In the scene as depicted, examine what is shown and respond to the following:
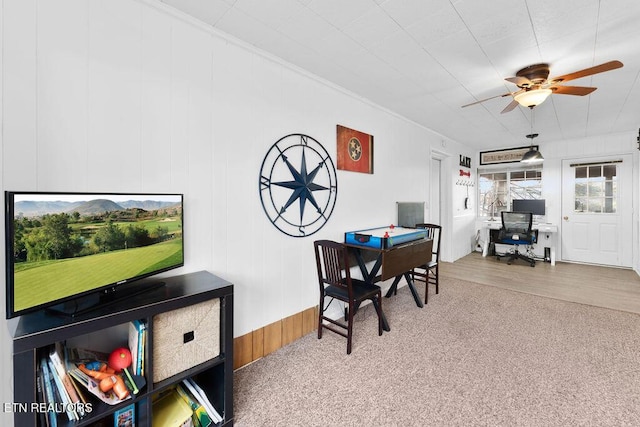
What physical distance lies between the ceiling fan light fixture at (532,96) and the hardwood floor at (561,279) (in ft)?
7.98

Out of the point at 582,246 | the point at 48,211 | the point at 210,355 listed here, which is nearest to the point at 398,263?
the point at 210,355

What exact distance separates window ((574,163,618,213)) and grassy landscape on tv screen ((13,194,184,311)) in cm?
693

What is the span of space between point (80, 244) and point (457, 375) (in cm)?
240

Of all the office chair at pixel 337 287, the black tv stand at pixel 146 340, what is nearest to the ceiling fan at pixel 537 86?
the office chair at pixel 337 287

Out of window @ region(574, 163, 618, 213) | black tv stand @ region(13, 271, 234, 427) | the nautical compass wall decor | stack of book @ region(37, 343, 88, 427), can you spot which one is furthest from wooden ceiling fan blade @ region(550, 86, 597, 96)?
window @ region(574, 163, 618, 213)

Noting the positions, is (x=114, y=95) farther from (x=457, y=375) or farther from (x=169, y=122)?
(x=457, y=375)

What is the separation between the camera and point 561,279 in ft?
14.1

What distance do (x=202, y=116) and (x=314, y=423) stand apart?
6.56 feet

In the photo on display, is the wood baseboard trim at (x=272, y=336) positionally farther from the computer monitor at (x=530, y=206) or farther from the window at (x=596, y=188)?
the window at (x=596, y=188)

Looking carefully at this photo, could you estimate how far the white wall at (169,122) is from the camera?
4.17 feet

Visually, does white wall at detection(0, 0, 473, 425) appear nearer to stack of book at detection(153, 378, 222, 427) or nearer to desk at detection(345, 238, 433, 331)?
desk at detection(345, 238, 433, 331)

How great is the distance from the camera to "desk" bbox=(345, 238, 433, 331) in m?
2.48

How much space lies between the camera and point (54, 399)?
3.50ft

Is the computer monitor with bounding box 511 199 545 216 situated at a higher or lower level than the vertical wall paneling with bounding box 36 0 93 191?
lower
